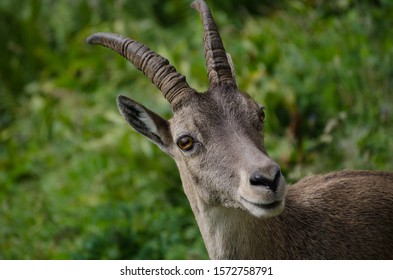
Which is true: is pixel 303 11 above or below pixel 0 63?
below

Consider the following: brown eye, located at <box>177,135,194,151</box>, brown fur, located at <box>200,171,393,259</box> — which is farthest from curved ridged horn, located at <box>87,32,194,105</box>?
brown fur, located at <box>200,171,393,259</box>

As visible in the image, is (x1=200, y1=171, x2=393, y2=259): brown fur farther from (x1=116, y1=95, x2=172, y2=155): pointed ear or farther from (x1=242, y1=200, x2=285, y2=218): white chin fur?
(x1=116, y1=95, x2=172, y2=155): pointed ear

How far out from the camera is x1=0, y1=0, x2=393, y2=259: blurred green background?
10367 mm

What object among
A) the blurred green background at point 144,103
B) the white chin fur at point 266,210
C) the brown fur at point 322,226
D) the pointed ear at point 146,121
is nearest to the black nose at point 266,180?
the white chin fur at point 266,210

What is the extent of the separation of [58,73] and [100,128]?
282cm

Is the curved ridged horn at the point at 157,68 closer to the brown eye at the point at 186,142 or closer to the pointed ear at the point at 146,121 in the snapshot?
the pointed ear at the point at 146,121

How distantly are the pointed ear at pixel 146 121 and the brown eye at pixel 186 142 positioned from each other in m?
0.40

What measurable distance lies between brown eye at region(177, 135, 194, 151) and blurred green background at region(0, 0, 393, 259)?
129 inches

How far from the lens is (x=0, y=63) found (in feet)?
53.8

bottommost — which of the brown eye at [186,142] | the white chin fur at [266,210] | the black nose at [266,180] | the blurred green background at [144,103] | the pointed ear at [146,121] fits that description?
the white chin fur at [266,210]

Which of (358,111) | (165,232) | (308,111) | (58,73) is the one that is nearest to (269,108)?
(308,111)

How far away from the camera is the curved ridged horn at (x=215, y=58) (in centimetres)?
670

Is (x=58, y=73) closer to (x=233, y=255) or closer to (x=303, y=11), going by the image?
(x=303, y=11)

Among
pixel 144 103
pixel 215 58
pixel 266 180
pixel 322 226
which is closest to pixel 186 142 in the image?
pixel 215 58
